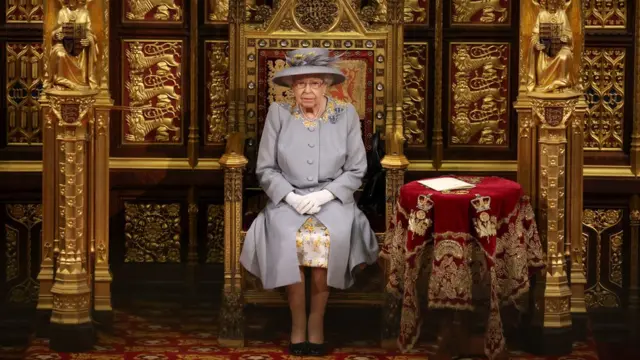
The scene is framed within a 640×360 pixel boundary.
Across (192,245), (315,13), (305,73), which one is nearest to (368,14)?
(315,13)

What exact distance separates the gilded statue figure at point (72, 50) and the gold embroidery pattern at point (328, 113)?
1.08 metres

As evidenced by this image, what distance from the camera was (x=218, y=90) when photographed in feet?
30.0

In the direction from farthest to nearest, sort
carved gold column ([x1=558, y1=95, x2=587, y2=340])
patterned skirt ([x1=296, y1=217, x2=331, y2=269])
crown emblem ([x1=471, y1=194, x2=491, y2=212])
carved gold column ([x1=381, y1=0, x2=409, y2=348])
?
carved gold column ([x1=558, y1=95, x2=587, y2=340]) < carved gold column ([x1=381, y1=0, x2=409, y2=348]) < patterned skirt ([x1=296, y1=217, x2=331, y2=269]) < crown emblem ([x1=471, y1=194, x2=491, y2=212])

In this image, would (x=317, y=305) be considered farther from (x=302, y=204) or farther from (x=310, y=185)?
(x=310, y=185)

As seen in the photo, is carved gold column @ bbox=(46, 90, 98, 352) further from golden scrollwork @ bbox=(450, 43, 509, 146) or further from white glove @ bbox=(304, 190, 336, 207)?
golden scrollwork @ bbox=(450, 43, 509, 146)

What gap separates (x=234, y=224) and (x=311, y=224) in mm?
421

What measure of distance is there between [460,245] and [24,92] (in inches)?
116

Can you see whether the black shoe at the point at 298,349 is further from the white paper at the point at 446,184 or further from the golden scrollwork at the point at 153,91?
the golden scrollwork at the point at 153,91

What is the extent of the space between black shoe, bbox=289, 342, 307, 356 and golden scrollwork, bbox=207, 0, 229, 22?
2.14 m

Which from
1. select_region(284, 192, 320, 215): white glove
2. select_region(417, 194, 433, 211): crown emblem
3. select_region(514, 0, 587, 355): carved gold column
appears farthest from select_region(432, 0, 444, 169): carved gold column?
select_region(417, 194, 433, 211): crown emblem

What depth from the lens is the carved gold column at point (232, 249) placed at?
8062 millimetres

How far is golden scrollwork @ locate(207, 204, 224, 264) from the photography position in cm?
921

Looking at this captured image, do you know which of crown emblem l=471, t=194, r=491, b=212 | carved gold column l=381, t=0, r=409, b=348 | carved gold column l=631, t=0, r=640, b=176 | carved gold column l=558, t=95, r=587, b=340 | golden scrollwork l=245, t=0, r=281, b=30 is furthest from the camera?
carved gold column l=631, t=0, r=640, b=176

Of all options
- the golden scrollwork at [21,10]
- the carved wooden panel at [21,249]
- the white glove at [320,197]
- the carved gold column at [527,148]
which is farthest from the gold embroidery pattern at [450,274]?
the golden scrollwork at [21,10]
